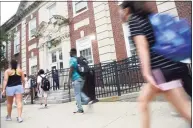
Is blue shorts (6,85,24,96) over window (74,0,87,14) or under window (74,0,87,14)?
under

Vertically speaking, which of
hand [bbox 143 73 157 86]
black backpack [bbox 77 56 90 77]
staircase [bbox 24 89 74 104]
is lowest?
staircase [bbox 24 89 74 104]

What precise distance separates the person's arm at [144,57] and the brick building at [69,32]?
6557 millimetres

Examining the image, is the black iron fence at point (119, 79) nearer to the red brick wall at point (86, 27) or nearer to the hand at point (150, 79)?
the red brick wall at point (86, 27)

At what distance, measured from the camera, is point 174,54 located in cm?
217

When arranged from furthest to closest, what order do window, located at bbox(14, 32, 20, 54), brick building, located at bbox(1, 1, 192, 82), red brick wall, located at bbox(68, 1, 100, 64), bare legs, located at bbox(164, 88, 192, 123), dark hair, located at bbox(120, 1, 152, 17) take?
1. window, located at bbox(14, 32, 20, 54)
2. red brick wall, located at bbox(68, 1, 100, 64)
3. brick building, located at bbox(1, 1, 192, 82)
4. dark hair, located at bbox(120, 1, 152, 17)
5. bare legs, located at bbox(164, 88, 192, 123)

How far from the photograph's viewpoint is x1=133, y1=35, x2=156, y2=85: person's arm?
84.7 inches

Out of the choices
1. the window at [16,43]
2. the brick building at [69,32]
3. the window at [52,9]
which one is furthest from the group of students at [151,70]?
the window at [16,43]

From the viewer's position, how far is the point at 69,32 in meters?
14.6

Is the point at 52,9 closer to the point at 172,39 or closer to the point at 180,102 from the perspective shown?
the point at 172,39

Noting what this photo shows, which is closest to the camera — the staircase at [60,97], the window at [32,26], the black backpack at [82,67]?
the black backpack at [82,67]

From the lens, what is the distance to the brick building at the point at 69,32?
38.5 feet

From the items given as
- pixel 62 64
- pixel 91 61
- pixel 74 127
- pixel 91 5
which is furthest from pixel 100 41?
pixel 74 127

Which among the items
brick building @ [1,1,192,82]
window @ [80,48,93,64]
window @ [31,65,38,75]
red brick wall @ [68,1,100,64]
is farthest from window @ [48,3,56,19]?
window @ [80,48,93,64]

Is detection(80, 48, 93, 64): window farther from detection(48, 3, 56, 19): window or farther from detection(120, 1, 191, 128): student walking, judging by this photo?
detection(120, 1, 191, 128): student walking
